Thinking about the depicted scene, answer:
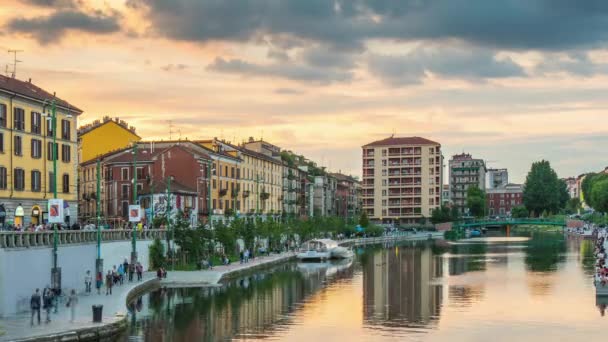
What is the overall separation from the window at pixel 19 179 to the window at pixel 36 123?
15.0ft

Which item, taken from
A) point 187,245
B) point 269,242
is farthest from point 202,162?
point 187,245

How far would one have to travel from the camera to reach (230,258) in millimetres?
119062

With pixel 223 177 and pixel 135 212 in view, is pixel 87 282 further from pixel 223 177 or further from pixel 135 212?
pixel 223 177

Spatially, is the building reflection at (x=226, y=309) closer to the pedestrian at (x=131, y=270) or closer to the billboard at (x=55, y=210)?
the pedestrian at (x=131, y=270)

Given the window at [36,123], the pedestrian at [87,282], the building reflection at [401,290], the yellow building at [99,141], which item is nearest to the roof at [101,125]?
the yellow building at [99,141]

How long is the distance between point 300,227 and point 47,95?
80911 millimetres

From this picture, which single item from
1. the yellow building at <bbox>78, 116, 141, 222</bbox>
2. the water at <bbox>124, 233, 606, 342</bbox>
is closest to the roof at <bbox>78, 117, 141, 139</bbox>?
the yellow building at <bbox>78, 116, 141, 222</bbox>

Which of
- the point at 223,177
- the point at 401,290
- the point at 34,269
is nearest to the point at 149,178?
the point at 223,177

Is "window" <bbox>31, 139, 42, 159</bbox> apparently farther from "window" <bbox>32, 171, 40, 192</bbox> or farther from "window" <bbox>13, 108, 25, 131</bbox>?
"window" <bbox>13, 108, 25, 131</bbox>

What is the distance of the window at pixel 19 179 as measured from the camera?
81.9m

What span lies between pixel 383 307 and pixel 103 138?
9169 centimetres

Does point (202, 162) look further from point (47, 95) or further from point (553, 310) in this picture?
point (553, 310)

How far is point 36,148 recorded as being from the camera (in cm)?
8588

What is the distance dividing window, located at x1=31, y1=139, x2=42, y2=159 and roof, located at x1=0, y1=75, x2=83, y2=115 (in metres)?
3.98
